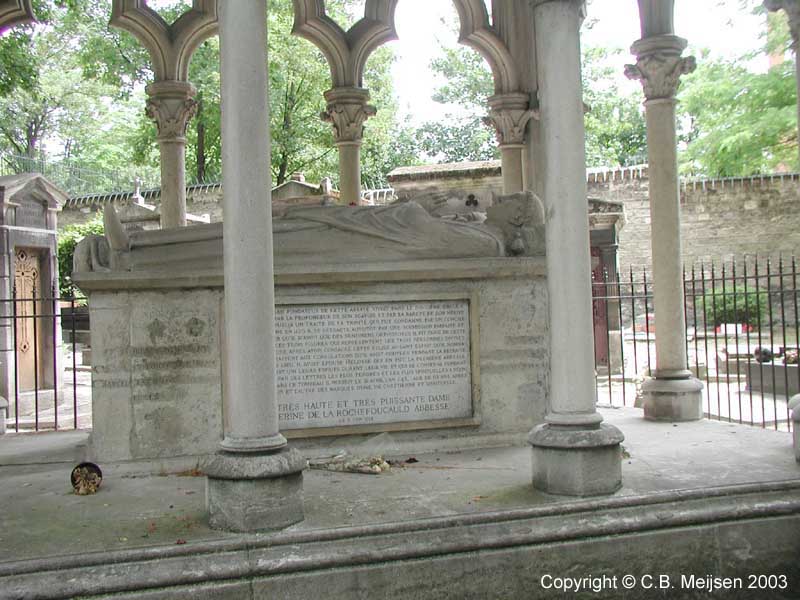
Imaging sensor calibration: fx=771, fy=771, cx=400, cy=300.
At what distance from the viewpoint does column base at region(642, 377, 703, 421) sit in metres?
7.12

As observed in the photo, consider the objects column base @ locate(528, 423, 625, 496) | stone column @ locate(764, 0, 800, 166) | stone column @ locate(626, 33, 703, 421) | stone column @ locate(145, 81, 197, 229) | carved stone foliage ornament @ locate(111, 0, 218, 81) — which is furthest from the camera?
stone column @ locate(145, 81, 197, 229)

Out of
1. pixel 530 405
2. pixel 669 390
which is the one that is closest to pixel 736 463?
pixel 530 405

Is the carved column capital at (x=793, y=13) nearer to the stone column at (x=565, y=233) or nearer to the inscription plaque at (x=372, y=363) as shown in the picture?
the stone column at (x=565, y=233)

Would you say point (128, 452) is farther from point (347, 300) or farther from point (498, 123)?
point (498, 123)

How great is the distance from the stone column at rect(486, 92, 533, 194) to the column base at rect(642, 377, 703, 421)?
324 centimetres

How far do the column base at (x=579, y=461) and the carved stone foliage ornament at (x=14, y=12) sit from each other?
6.47m

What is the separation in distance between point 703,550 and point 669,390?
125 inches

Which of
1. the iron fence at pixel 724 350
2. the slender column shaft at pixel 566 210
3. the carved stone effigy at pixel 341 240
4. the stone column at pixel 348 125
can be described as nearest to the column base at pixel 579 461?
the slender column shaft at pixel 566 210

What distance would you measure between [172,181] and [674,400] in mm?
5725

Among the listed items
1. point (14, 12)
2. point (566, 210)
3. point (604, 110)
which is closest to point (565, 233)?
point (566, 210)

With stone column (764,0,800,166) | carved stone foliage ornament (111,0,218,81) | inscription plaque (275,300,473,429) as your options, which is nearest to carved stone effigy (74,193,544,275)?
inscription plaque (275,300,473,429)

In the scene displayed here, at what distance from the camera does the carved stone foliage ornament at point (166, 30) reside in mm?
8320

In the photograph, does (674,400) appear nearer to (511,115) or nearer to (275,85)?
(511,115)

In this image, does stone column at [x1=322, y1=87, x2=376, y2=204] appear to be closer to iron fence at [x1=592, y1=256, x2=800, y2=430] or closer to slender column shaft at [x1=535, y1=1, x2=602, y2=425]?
iron fence at [x1=592, y1=256, x2=800, y2=430]
